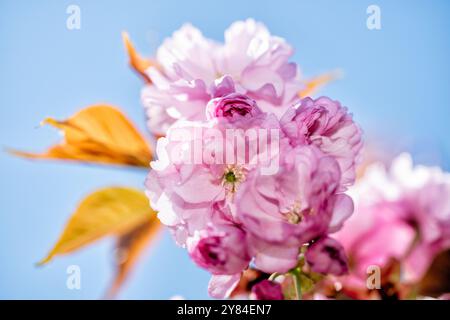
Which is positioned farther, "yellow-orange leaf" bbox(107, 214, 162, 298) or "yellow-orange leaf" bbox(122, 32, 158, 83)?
"yellow-orange leaf" bbox(107, 214, 162, 298)

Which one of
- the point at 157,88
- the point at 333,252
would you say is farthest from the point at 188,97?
the point at 333,252

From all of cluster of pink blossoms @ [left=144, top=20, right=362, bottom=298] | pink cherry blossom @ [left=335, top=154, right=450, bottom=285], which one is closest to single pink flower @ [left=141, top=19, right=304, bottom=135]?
cluster of pink blossoms @ [left=144, top=20, right=362, bottom=298]

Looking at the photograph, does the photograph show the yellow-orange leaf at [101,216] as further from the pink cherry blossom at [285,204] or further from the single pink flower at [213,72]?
the pink cherry blossom at [285,204]

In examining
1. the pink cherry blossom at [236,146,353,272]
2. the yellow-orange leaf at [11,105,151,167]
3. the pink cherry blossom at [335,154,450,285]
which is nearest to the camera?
the pink cherry blossom at [236,146,353,272]

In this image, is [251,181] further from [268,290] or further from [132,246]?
[132,246]

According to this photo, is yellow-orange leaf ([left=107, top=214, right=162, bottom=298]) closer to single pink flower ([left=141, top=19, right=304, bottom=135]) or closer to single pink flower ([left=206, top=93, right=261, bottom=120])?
single pink flower ([left=141, top=19, right=304, bottom=135])

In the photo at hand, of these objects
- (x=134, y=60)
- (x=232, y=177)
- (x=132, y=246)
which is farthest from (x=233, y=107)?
(x=132, y=246)

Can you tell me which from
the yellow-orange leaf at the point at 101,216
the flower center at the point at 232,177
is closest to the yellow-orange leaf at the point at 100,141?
the yellow-orange leaf at the point at 101,216
